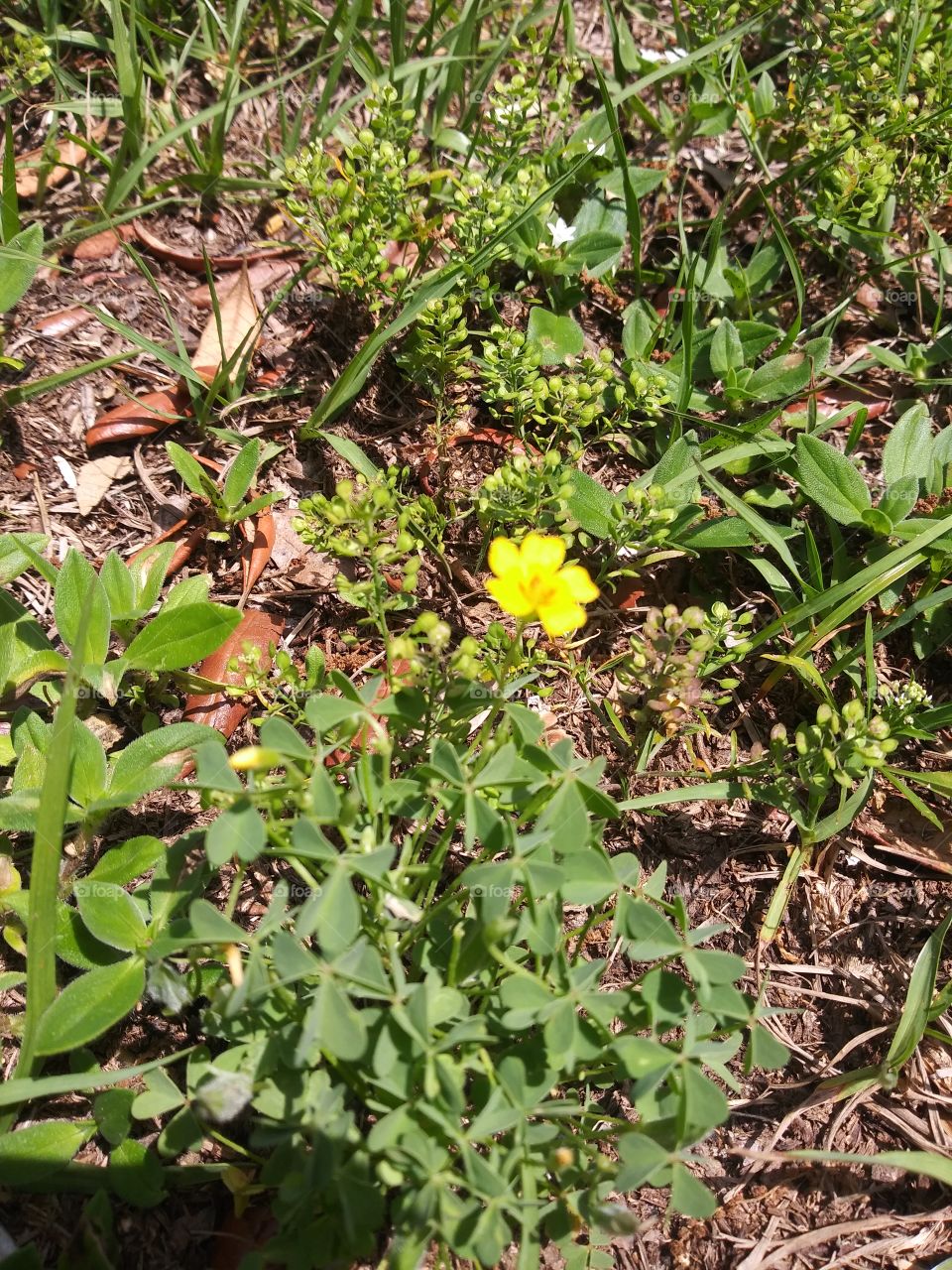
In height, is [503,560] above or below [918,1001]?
above

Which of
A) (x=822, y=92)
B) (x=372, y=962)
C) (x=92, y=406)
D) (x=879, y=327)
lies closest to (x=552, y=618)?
(x=372, y=962)

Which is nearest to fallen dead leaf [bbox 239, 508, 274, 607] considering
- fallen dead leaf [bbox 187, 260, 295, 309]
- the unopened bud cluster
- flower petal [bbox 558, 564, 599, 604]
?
fallen dead leaf [bbox 187, 260, 295, 309]

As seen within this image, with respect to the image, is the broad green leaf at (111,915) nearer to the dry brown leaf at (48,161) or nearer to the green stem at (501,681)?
the green stem at (501,681)

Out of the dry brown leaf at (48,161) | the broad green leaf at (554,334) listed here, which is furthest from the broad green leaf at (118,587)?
the dry brown leaf at (48,161)

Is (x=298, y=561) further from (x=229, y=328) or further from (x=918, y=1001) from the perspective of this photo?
(x=918, y=1001)

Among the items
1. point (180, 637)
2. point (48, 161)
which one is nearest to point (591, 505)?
point (180, 637)

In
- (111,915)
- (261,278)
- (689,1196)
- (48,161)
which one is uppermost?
(48,161)

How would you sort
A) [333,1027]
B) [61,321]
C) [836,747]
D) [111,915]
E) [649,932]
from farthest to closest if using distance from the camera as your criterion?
[61,321]
[836,747]
[111,915]
[649,932]
[333,1027]
